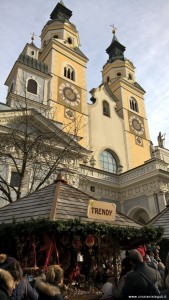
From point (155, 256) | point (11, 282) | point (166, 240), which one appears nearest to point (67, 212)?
point (11, 282)

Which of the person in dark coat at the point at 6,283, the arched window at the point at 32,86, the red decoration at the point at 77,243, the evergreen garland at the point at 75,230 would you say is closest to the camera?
the person in dark coat at the point at 6,283

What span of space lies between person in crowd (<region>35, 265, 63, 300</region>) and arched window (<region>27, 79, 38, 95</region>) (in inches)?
822

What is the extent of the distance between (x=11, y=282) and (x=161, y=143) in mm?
28552

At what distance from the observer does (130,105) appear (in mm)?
33062

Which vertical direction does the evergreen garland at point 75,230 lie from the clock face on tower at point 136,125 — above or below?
below

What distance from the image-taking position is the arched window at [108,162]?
2584 cm

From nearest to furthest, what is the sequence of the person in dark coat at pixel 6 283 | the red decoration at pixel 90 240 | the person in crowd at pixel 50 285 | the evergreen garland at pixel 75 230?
the person in dark coat at pixel 6 283 < the person in crowd at pixel 50 285 < the evergreen garland at pixel 75 230 < the red decoration at pixel 90 240

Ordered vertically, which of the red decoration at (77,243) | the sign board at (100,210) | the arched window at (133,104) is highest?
the arched window at (133,104)

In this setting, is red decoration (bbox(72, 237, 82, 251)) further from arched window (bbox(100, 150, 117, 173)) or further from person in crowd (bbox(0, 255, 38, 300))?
arched window (bbox(100, 150, 117, 173))

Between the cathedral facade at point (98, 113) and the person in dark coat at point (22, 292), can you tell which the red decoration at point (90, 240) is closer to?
the person in dark coat at point (22, 292)

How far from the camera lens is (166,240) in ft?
27.2

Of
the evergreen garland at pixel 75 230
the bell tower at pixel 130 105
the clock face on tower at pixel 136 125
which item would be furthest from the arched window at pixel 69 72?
the evergreen garland at pixel 75 230

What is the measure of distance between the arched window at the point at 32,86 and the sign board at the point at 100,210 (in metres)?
19.0

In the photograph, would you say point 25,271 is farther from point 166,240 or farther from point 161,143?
point 161,143
